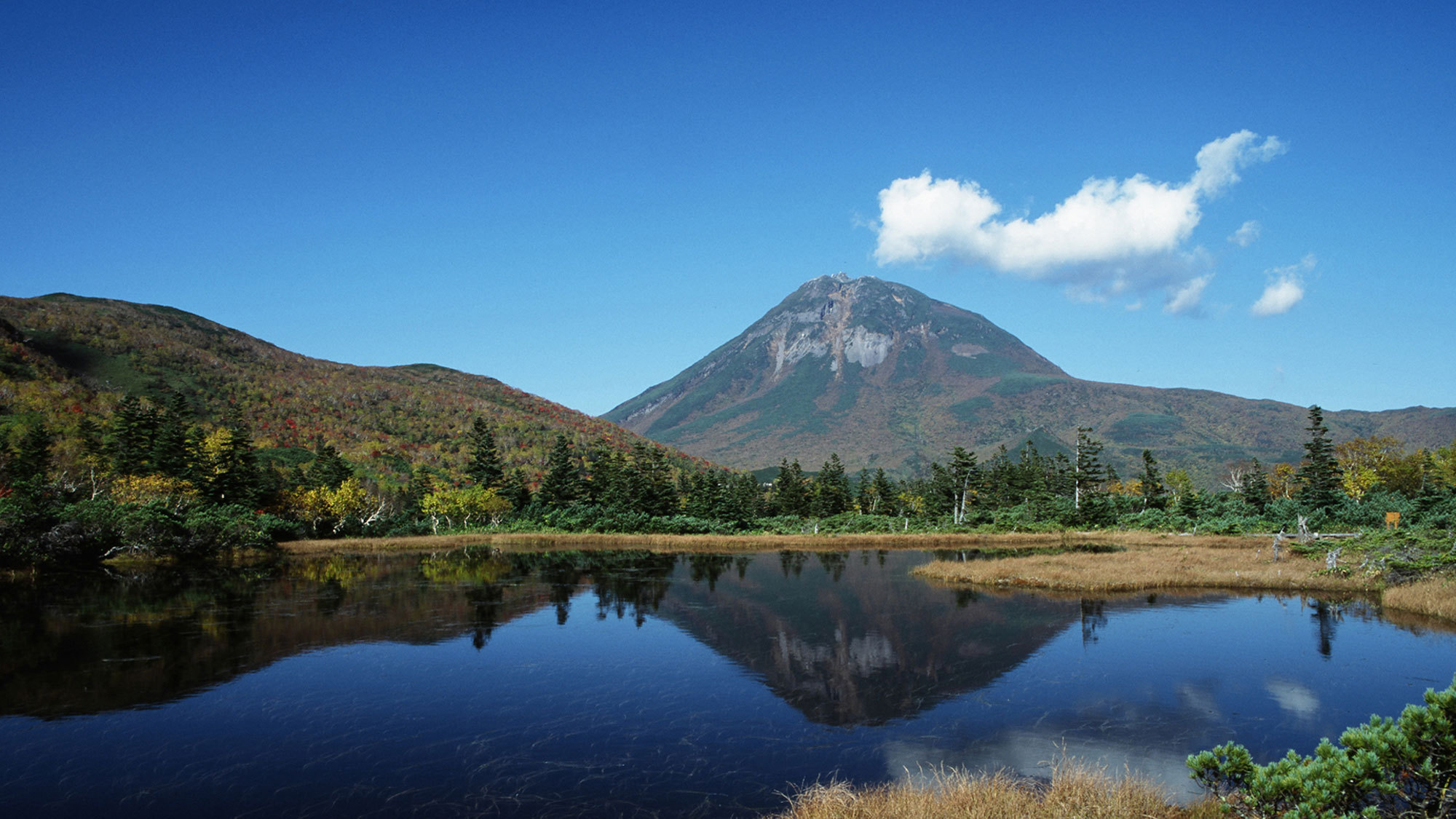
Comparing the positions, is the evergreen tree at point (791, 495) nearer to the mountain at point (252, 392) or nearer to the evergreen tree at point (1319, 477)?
the mountain at point (252, 392)

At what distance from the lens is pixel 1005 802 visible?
34.3ft

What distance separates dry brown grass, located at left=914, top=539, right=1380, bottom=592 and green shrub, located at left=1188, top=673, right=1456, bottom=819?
92.8 feet

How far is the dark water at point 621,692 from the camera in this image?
44.0ft

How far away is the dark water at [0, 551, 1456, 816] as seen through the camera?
13.4m

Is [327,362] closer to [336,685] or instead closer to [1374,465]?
[336,685]

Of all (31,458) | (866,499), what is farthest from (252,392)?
(866,499)

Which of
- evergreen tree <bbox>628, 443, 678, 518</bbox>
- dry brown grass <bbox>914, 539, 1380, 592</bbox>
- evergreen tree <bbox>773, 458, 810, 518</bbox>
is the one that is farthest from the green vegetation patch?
dry brown grass <bbox>914, 539, 1380, 592</bbox>

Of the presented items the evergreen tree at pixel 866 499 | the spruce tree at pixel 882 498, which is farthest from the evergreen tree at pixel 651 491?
the spruce tree at pixel 882 498

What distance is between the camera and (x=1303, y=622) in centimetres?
2680

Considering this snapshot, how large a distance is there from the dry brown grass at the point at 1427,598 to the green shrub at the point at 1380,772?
2380 cm

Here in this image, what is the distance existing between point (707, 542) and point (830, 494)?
23482 millimetres

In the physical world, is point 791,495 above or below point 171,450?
below

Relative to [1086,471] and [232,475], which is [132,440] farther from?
[1086,471]

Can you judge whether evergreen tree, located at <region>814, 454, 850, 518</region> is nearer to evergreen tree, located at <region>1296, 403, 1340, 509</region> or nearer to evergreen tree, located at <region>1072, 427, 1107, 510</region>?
evergreen tree, located at <region>1072, 427, 1107, 510</region>
